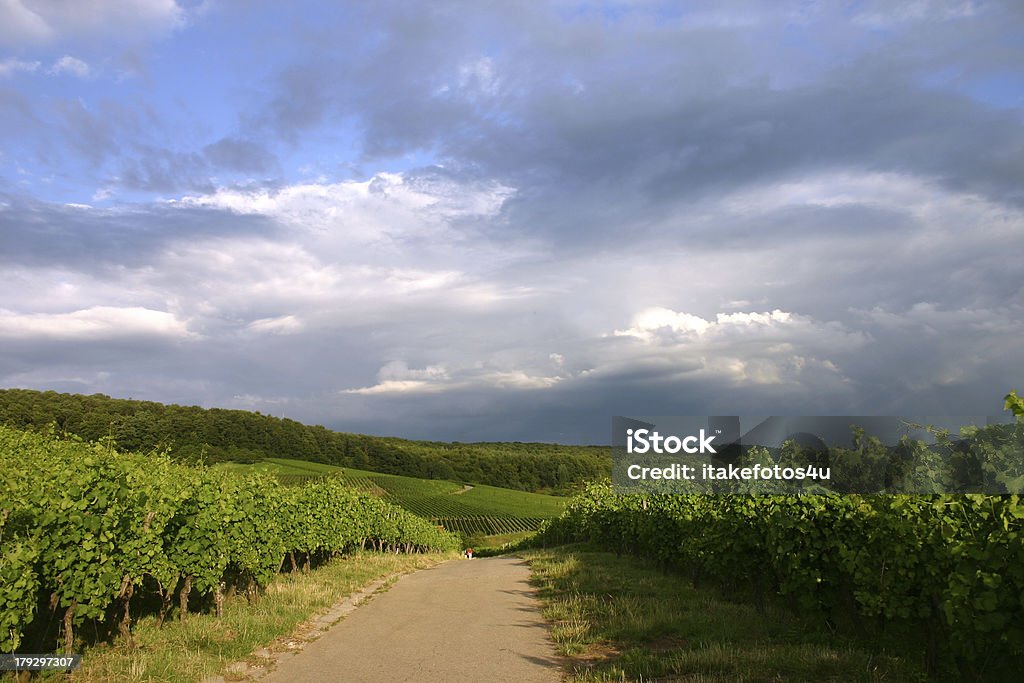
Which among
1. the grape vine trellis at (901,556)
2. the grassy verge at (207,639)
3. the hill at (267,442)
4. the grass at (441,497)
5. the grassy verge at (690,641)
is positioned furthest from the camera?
the grass at (441,497)

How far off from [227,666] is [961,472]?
8.75 metres

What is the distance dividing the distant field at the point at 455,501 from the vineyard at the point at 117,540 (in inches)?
2078

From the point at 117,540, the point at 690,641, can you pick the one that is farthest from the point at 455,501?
the point at 117,540

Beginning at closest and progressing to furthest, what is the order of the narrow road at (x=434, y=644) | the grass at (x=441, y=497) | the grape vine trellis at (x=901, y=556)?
the grape vine trellis at (x=901, y=556) → the narrow road at (x=434, y=644) → the grass at (x=441, y=497)

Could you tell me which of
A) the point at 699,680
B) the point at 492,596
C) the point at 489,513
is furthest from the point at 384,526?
the point at 489,513

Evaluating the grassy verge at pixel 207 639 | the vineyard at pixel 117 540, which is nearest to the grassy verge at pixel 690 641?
the grassy verge at pixel 207 639

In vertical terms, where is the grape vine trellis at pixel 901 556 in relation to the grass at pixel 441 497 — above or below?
above

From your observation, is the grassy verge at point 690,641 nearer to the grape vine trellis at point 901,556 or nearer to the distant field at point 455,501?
the grape vine trellis at point 901,556

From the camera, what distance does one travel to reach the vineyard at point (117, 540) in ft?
24.4

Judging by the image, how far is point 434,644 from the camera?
30.9 feet

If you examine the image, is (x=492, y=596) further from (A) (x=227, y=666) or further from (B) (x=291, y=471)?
(B) (x=291, y=471)

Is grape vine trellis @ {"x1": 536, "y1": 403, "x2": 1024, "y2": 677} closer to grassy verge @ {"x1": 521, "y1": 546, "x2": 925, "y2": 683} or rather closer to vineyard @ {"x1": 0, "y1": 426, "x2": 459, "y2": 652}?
grassy verge @ {"x1": 521, "y1": 546, "x2": 925, "y2": 683}

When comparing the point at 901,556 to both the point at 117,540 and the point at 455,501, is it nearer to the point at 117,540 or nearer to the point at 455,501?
the point at 117,540

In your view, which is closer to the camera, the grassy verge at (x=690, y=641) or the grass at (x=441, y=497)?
the grassy verge at (x=690, y=641)
